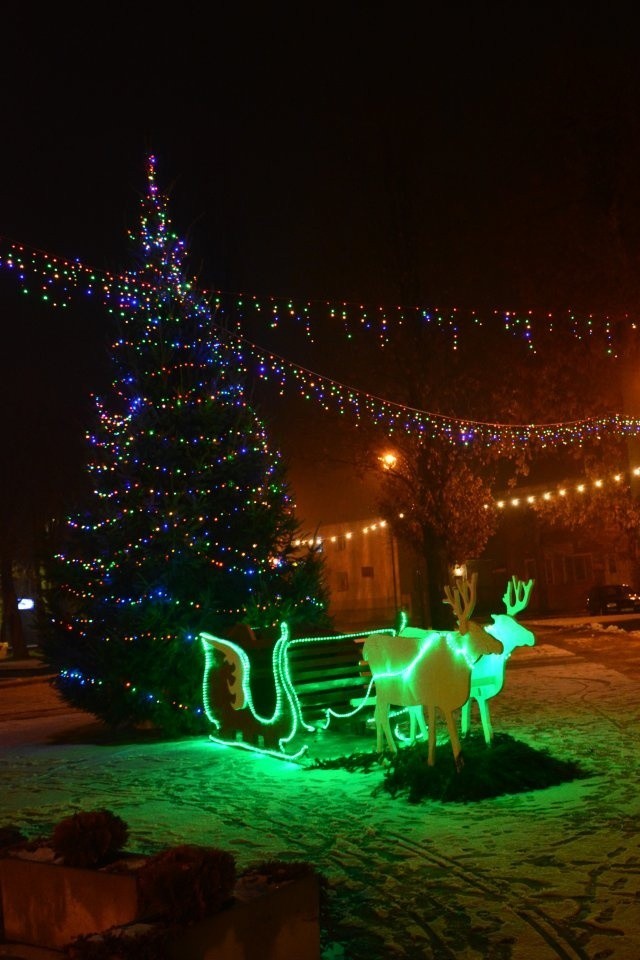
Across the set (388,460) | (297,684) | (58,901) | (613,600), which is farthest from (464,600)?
(613,600)

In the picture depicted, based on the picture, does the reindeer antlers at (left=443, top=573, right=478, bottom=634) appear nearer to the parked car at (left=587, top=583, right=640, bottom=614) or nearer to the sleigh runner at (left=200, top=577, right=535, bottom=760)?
the sleigh runner at (left=200, top=577, right=535, bottom=760)

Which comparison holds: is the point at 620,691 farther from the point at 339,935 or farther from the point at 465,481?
the point at 465,481

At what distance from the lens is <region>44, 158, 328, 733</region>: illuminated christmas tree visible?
1259 cm

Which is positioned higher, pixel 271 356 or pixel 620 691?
pixel 271 356

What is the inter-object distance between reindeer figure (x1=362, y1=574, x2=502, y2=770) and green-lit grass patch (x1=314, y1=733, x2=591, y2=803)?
146mm

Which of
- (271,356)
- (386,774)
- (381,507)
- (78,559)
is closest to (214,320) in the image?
(271,356)

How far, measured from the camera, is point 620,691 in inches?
559

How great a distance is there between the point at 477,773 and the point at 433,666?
1.07 meters

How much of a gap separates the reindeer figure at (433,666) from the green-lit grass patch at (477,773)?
0.15 m

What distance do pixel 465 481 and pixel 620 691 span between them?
12484mm

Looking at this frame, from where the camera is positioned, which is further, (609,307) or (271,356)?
(609,307)

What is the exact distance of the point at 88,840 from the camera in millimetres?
4613

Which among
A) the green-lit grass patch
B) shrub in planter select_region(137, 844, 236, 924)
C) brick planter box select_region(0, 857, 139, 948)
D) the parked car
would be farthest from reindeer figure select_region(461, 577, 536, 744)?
the parked car

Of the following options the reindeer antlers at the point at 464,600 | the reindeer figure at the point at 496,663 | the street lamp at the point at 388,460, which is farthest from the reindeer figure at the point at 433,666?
the street lamp at the point at 388,460
